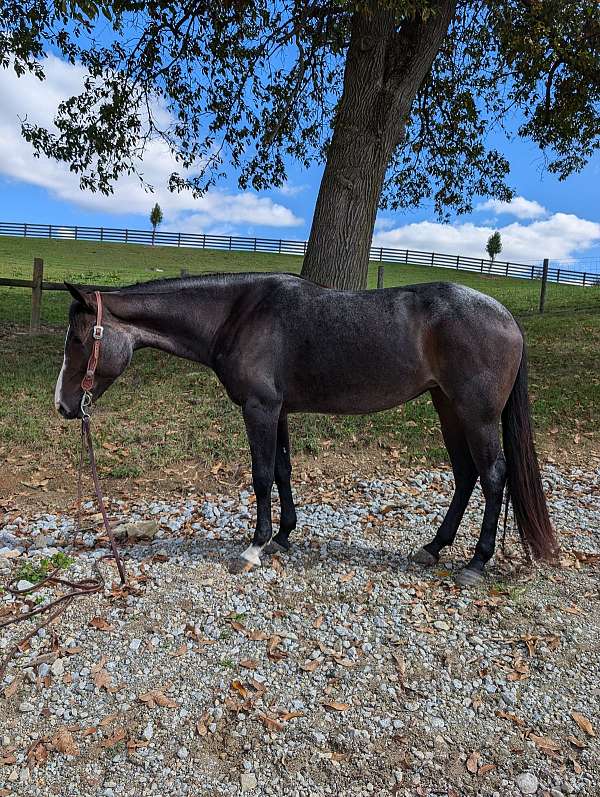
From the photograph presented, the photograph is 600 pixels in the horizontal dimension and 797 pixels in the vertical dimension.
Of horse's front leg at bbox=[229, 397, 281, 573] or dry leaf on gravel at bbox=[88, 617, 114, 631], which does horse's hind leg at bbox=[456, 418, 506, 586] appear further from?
dry leaf on gravel at bbox=[88, 617, 114, 631]

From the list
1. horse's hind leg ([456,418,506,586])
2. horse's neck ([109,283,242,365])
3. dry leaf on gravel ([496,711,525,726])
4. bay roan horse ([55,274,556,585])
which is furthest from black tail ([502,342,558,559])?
horse's neck ([109,283,242,365])

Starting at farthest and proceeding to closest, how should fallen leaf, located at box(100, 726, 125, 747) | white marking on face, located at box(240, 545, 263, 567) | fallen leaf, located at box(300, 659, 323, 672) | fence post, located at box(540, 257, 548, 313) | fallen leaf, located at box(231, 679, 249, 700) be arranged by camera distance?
fence post, located at box(540, 257, 548, 313)
white marking on face, located at box(240, 545, 263, 567)
fallen leaf, located at box(300, 659, 323, 672)
fallen leaf, located at box(231, 679, 249, 700)
fallen leaf, located at box(100, 726, 125, 747)

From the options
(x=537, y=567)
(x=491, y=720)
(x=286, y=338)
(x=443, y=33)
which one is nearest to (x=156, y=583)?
(x=286, y=338)

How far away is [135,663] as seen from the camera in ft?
10.9

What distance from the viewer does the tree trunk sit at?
29.3 feet

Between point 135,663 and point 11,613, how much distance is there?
113cm

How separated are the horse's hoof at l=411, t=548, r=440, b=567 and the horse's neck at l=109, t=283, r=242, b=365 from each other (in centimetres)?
242

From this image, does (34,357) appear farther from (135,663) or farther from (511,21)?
(511,21)

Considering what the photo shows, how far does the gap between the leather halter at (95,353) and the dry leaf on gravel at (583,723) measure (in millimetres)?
3642

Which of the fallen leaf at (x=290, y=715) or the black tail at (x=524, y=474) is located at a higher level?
the black tail at (x=524, y=474)

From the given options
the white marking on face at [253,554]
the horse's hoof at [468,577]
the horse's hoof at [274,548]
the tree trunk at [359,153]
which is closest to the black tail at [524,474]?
the horse's hoof at [468,577]

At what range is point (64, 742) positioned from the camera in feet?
9.05

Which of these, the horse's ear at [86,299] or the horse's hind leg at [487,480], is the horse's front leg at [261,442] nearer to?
the horse's ear at [86,299]

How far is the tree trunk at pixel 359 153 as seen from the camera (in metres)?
8.92
